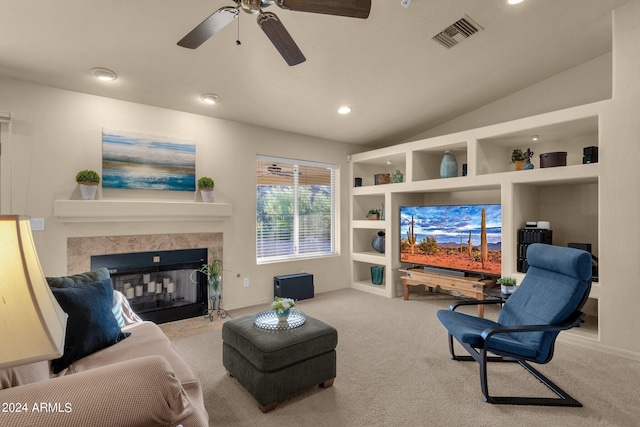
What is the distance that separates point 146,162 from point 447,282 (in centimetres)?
408

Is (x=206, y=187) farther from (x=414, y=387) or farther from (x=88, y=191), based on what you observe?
(x=414, y=387)

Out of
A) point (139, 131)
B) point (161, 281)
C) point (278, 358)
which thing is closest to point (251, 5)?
point (278, 358)

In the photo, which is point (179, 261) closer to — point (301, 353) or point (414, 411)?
point (301, 353)

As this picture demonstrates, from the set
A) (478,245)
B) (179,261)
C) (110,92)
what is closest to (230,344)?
(179,261)

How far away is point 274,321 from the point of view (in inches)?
96.4

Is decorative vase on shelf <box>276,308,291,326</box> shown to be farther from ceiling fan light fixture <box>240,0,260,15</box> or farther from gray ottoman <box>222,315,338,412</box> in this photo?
ceiling fan light fixture <box>240,0,260,15</box>

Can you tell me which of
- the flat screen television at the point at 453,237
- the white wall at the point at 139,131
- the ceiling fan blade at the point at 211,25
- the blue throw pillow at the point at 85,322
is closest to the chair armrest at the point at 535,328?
the flat screen television at the point at 453,237

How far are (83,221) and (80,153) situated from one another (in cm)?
71

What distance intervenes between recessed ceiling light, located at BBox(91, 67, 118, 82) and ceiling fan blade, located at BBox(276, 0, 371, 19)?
2.12 metres

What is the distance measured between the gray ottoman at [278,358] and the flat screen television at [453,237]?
2.61m

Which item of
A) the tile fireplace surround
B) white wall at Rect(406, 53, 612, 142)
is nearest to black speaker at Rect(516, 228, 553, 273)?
white wall at Rect(406, 53, 612, 142)

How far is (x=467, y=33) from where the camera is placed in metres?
3.02

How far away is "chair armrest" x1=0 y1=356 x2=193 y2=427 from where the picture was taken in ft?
2.55

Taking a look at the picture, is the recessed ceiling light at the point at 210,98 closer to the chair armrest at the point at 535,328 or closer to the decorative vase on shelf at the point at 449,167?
the decorative vase on shelf at the point at 449,167
